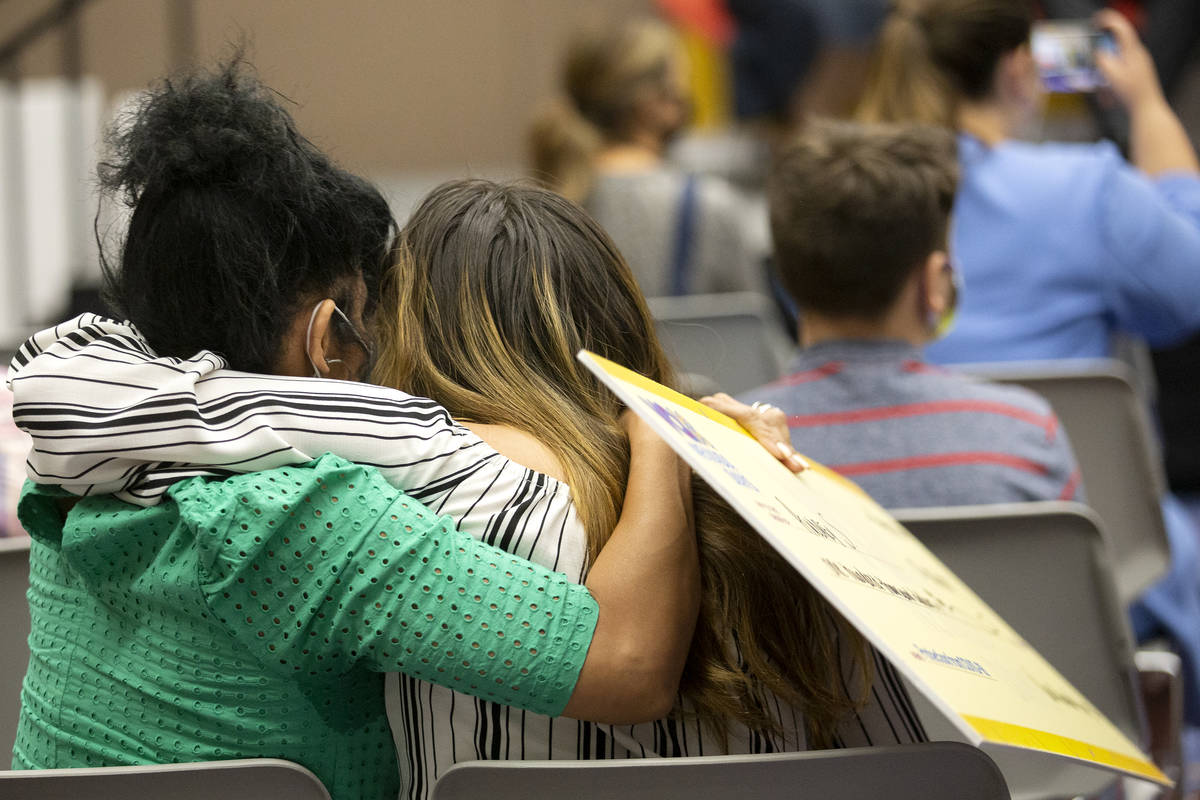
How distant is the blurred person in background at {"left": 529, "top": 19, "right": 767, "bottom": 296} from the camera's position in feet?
11.8

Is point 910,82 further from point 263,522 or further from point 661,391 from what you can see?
point 263,522

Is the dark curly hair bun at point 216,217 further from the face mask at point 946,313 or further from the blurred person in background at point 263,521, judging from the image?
the face mask at point 946,313

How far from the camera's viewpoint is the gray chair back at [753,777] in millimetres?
916

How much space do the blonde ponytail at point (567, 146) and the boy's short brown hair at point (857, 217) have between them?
1.69 meters

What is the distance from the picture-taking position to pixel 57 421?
3.38 ft

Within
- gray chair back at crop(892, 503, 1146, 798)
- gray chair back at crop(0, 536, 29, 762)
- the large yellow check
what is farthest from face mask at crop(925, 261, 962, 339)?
gray chair back at crop(0, 536, 29, 762)

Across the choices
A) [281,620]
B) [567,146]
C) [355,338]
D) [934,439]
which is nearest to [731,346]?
[934,439]

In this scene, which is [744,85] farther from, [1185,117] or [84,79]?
[84,79]

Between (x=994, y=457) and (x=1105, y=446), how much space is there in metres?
0.52

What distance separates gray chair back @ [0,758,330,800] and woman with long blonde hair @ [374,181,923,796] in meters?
0.17

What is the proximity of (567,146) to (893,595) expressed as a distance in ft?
9.75

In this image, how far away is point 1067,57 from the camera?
10.4 feet

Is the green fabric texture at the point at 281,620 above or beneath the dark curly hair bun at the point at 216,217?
beneath

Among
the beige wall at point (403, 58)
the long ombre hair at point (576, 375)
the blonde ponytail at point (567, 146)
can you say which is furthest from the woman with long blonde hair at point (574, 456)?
the beige wall at point (403, 58)
